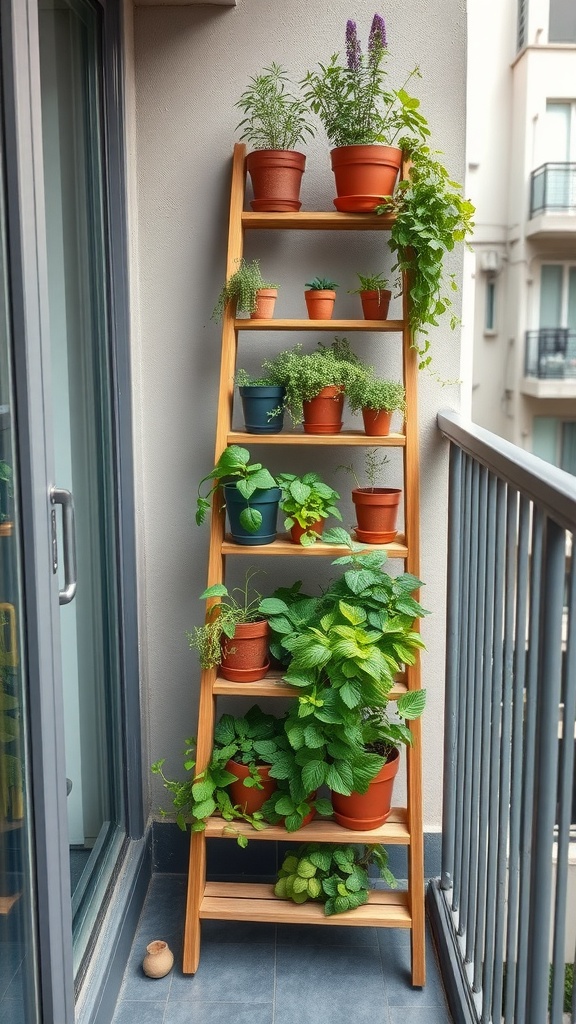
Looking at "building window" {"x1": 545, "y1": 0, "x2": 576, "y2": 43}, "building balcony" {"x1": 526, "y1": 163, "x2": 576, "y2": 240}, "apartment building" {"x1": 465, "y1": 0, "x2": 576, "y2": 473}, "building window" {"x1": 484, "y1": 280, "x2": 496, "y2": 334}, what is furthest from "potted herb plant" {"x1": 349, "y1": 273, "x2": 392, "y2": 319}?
"building window" {"x1": 484, "y1": 280, "x2": 496, "y2": 334}

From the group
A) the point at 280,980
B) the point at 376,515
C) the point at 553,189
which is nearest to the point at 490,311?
the point at 553,189

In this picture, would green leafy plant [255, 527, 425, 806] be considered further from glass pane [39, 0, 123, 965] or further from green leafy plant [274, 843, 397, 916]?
glass pane [39, 0, 123, 965]

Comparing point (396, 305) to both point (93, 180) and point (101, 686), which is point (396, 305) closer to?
point (93, 180)

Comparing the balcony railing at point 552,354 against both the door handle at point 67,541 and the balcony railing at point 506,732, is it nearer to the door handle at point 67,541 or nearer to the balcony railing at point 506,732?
the balcony railing at point 506,732

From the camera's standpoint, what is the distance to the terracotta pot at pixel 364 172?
1.98 metres

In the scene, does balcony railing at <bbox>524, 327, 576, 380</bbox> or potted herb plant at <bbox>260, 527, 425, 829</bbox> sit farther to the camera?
balcony railing at <bbox>524, 327, 576, 380</bbox>

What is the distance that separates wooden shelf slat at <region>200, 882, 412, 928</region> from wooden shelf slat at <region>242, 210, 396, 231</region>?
152cm

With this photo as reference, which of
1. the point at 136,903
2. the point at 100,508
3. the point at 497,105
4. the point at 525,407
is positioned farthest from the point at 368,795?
the point at 497,105

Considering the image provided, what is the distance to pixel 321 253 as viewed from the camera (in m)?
2.25

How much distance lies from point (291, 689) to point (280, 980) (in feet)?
2.13

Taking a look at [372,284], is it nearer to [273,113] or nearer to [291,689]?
[273,113]

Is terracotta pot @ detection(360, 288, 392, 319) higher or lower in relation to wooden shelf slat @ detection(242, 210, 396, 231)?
lower

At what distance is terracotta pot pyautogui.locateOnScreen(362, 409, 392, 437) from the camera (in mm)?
2018

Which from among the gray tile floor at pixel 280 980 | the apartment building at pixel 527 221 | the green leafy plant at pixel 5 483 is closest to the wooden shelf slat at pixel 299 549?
the green leafy plant at pixel 5 483
